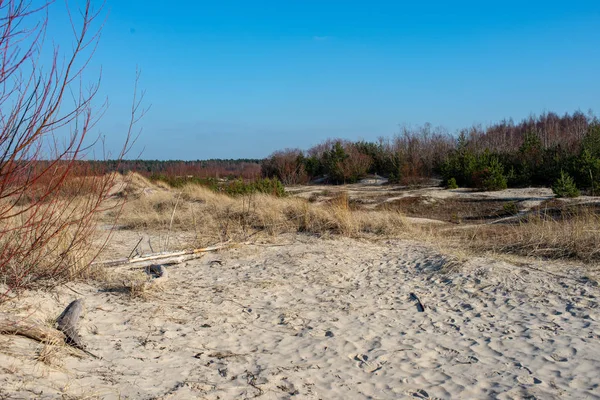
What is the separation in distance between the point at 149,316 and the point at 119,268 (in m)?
1.68

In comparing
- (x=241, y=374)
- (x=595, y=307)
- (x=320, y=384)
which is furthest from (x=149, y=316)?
(x=595, y=307)

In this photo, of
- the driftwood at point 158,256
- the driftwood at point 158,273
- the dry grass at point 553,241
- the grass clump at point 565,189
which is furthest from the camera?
the grass clump at point 565,189

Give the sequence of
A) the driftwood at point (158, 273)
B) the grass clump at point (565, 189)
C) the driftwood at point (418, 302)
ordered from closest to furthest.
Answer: the driftwood at point (418, 302) → the driftwood at point (158, 273) → the grass clump at point (565, 189)

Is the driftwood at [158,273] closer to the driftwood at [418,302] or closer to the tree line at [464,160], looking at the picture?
the driftwood at [418,302]

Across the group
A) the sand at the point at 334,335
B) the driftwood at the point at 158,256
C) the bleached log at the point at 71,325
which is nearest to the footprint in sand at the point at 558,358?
the sand at the point at 334,335

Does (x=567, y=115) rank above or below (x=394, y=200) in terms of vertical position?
above

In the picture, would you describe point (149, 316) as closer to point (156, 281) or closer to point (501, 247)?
point (156, 281)

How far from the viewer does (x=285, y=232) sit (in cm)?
1051

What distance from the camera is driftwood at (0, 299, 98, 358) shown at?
4.04m

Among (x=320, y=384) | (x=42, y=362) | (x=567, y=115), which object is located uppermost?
(x=567, y=115)

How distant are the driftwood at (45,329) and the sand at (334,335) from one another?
96 mm

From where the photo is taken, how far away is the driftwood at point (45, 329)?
159 inches

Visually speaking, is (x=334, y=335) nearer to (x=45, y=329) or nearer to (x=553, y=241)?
(x=45, y=329)

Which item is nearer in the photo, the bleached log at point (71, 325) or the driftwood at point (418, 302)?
the bleached log at point (71, 325)
